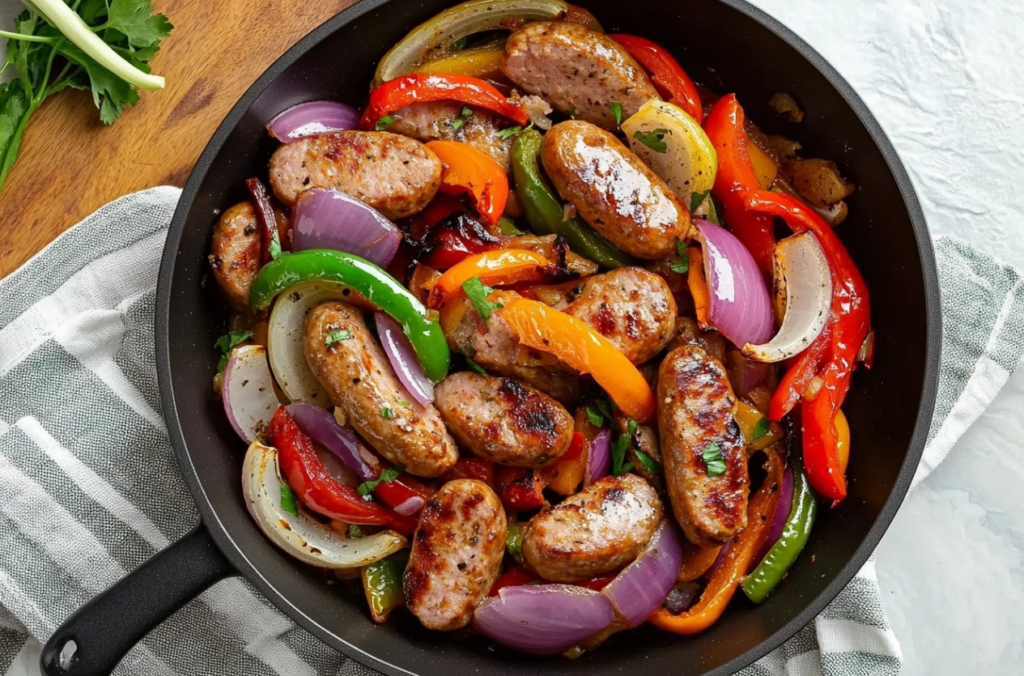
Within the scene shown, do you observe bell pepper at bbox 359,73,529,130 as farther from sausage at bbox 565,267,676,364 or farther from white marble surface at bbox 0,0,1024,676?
white marble surface at bbox 0,0,1024,676

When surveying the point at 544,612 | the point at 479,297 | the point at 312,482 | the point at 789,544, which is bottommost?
the point at 544,612

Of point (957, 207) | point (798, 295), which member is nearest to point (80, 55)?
point (798, 295)

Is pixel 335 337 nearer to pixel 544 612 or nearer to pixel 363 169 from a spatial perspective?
pixel 363 169

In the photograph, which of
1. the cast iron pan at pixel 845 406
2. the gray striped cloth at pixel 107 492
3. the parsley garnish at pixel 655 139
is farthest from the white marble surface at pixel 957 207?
the parsley garnish at pixel 655 139

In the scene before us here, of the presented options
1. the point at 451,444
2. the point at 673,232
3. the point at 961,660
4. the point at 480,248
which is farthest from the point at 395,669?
the point at 961,660

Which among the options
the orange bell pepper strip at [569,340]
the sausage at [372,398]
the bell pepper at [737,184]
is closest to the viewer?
the sausage at [372,398]

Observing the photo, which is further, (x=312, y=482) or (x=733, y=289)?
(x=733, y=289)

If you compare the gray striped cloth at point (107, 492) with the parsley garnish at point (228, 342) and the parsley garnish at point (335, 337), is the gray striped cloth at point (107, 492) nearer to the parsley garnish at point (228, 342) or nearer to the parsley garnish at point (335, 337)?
the parsley garnish at point (228, 342)
